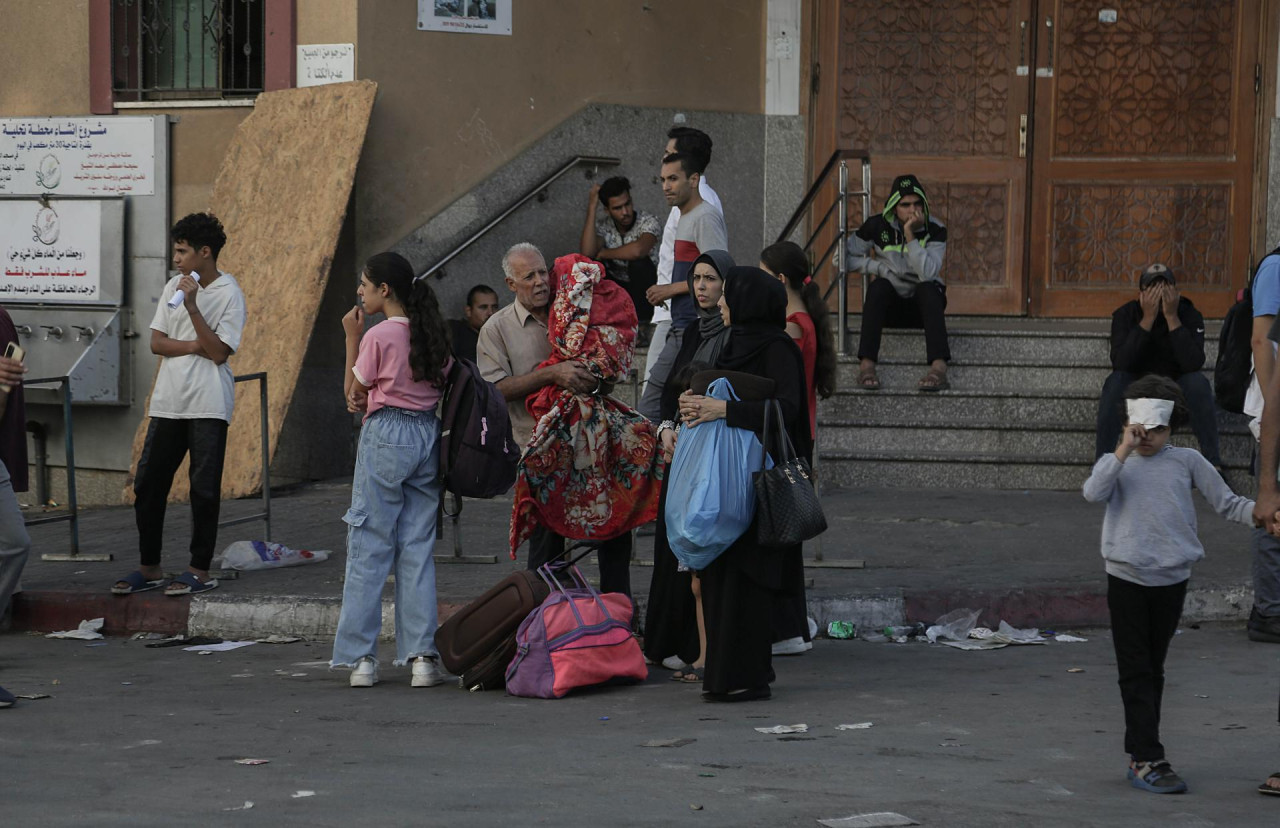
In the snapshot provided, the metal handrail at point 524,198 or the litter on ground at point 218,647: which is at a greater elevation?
the metal handrail at point 524,198

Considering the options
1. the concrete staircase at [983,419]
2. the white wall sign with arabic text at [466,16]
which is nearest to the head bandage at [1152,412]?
the concrete staircase at [983,419]

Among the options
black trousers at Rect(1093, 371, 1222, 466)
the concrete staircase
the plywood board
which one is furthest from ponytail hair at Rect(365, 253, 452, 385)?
black trousers at Rect(1093, 371, 1222, 466)

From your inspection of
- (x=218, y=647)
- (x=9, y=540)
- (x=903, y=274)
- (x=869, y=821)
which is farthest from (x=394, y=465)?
(x=903, y=274)

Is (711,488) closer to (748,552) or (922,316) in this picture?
(748,552)

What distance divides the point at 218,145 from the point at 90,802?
8819 mm

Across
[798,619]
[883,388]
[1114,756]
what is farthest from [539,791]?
[883,388]

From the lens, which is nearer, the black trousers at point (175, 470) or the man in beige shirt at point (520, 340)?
the man in beige shirt at point (520, 340)

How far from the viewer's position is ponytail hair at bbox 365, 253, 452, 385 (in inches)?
261

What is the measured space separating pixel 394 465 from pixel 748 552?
149 cm

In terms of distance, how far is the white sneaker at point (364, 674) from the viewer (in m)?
6.62

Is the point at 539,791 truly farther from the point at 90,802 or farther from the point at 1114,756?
the point at 1114,756

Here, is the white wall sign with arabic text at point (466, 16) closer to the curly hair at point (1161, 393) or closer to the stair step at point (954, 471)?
the stair step at point (954, 471)

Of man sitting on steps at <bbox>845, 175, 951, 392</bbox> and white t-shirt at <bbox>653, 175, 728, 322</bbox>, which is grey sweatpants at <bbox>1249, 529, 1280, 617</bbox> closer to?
white t-shirt at <bbox>653, 175, 728, 322</bbox>

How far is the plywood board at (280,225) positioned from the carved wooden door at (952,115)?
4.14 meters
